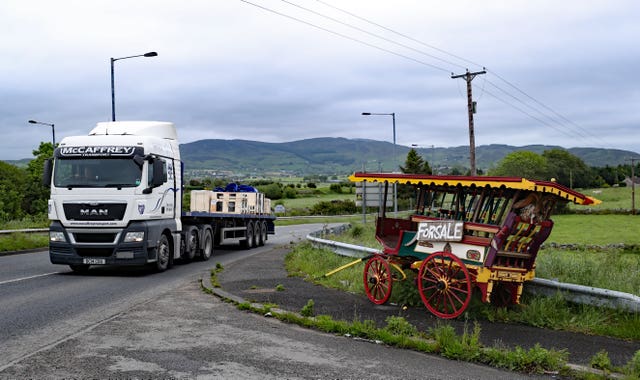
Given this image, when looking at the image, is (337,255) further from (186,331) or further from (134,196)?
(186,331)

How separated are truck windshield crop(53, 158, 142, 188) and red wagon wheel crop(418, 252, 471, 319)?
8218 millimetres

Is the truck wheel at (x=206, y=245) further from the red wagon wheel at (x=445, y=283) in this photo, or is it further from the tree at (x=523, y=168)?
the tree at (x=523, y=168)

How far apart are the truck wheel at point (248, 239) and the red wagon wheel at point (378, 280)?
14.7 meters

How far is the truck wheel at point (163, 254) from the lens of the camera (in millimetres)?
16380

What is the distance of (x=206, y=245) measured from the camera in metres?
20.3

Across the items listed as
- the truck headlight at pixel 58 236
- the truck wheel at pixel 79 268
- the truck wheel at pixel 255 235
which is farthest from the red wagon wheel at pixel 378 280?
the truck wheel at pixel 255 235

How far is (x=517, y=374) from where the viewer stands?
670cm

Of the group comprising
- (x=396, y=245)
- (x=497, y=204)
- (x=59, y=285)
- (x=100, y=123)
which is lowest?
(x=59, y=285)

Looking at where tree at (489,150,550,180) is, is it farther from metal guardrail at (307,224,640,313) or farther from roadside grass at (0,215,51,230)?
metal guardrail at (307,224,640,313)

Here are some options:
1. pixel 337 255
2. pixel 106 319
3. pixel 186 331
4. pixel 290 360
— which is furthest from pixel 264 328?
pixel 337 255

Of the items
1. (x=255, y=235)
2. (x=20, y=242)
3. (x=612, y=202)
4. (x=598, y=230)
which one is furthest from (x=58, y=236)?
(x=612, y=202)

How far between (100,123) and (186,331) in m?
10.1

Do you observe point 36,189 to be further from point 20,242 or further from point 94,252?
point 94,252

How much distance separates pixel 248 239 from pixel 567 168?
11337 centimetres
